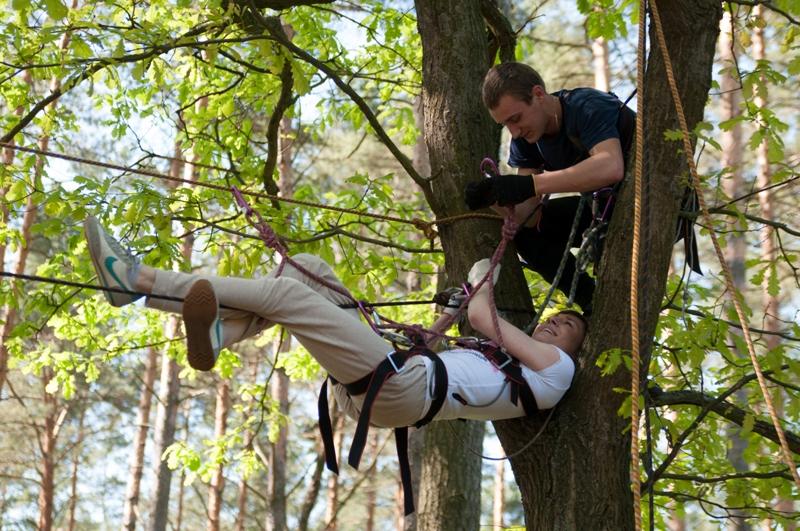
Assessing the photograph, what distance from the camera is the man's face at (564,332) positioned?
A: 11.9ft

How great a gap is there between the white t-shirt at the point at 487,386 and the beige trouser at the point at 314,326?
0.12m

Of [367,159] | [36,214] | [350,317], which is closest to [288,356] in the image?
[350,317]

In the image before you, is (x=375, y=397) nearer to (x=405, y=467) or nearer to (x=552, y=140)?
(x=405, y=467)

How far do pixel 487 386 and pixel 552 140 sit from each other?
46.3 inches

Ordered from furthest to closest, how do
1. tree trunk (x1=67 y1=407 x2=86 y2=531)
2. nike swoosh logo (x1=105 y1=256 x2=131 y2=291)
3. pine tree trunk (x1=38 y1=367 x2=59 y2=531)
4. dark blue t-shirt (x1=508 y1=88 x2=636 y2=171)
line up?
1. tree trunk (x1=67 y1=407 x2=86 y2=531)
2. pine tree trunk (x1=38 y1=367 x2=59 y2=531)
3. dark blue t-shirt (x1=508 y1=88 x2=636 y2=171)
4. nike swoosh logo (x1=105 y1=256 x2=131 y2=291)

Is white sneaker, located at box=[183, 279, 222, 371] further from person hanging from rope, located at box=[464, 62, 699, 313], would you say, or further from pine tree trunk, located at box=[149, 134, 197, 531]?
pine tree trunk, located at box=[149, 134, 197, 531]

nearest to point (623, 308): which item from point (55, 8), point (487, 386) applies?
point (487, 386)

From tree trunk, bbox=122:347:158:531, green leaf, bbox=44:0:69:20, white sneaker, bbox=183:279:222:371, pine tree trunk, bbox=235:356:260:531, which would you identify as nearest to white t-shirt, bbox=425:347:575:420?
white sneaker, bbox=183:279:222:371

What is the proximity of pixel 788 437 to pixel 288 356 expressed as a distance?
18.9 ft

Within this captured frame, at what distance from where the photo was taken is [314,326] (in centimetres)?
307

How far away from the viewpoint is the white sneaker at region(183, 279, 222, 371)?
2.83 m

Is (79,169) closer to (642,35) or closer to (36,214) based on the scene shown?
(36,214)

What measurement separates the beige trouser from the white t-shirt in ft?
0.38

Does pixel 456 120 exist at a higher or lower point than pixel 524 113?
higher
